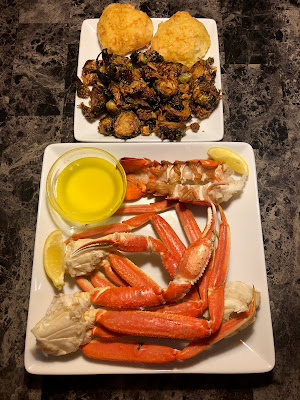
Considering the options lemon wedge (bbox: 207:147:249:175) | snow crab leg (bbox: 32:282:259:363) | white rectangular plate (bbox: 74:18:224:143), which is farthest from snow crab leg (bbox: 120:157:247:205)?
snow crab leg (bbox: 32:282:259:363)

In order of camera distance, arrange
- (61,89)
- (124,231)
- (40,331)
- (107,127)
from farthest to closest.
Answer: (61,89)
(107,127)
(124,231)
(40,331)

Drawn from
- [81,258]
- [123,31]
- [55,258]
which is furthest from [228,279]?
[123,31]

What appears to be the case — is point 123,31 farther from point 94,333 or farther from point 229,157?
point 94,333

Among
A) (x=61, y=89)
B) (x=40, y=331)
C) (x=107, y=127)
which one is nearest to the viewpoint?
(x=40, y=331)

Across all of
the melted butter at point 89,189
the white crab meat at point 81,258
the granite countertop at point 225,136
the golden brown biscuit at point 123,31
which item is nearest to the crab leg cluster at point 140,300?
the white crab meat at point 81,258

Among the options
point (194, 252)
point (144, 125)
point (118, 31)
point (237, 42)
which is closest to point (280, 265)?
point (194, 252)

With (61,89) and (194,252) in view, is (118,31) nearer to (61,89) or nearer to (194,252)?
(61,89)

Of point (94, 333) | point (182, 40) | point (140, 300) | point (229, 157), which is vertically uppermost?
point (182, 40)
